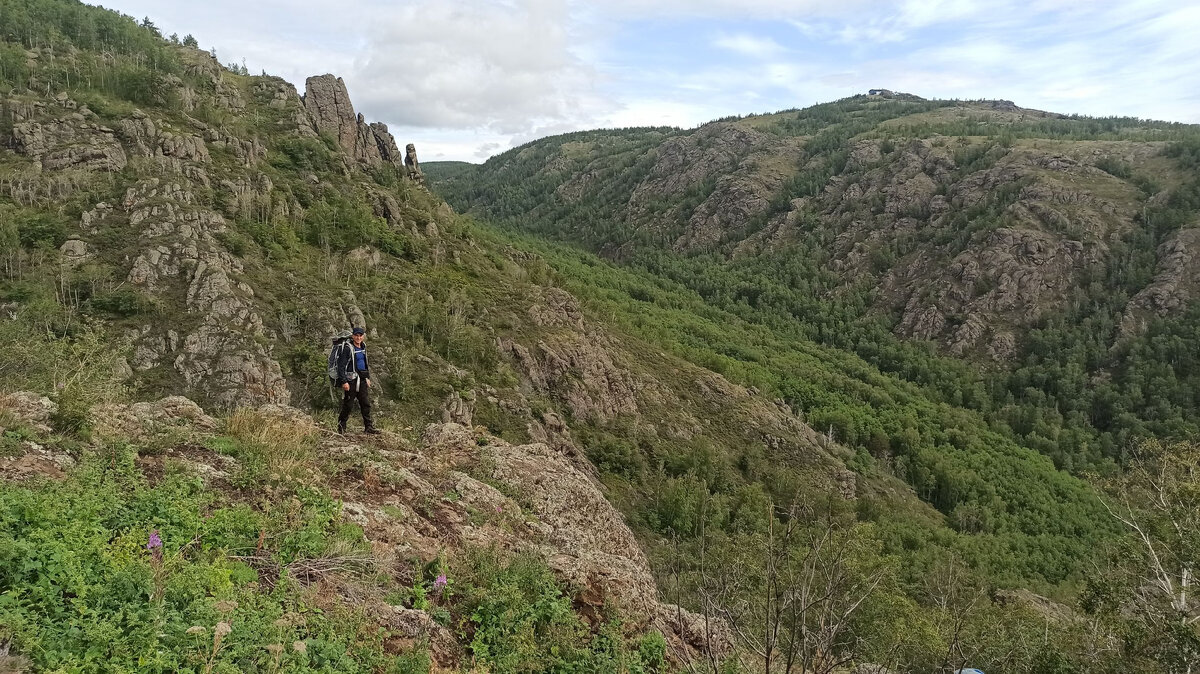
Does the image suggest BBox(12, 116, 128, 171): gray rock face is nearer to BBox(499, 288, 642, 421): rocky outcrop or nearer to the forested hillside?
the forested hillside

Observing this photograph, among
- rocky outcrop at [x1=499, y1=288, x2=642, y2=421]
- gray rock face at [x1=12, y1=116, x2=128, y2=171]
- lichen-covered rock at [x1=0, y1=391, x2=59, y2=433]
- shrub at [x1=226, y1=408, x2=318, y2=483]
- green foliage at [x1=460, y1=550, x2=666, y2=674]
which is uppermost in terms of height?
gray rock face at [x1=12, y1=116, x2=128, y2=171]

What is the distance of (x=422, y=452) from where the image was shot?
1183 centimetres

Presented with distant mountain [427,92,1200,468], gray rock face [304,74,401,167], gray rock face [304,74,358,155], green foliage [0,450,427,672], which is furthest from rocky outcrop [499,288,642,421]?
distant mountain [427,92,1200,468]

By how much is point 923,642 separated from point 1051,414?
92002 millimetres

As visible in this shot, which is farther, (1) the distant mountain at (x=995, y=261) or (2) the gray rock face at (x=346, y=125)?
(1) the distant mountain at (x=995, y=261)

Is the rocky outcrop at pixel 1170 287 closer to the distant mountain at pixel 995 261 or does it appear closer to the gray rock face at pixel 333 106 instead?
the distant mountain at pixel 995 261

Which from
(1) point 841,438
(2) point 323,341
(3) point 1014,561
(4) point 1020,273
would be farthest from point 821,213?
(2) point 323,341

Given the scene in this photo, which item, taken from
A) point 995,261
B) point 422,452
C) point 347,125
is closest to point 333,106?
point 347,125

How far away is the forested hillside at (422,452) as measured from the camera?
6184 millimetres

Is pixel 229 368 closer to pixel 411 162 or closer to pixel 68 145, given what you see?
pixel 68 145

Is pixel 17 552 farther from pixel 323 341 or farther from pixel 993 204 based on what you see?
pixel 993 204

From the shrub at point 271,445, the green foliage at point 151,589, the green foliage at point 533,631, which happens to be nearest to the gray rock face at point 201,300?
the shrub at point 271,445

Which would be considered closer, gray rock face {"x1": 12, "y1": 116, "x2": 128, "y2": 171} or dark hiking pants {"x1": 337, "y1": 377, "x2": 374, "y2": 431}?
dark hiking pants {"x1": 337, "y1": 377, "x2": 374, "y2": 431}

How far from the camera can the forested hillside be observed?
20.3 feet
